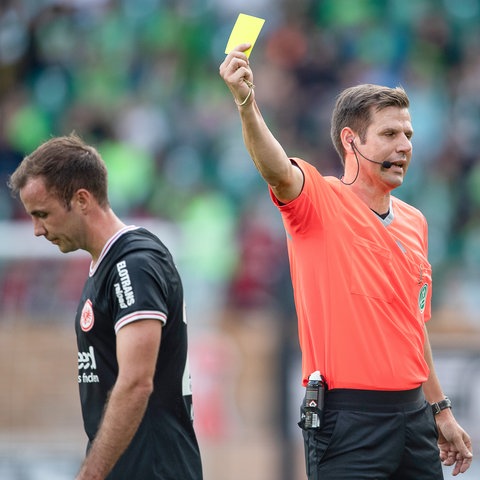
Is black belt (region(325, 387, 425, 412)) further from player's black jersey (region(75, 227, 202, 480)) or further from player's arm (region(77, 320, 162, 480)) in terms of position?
player's arm (region(77, 320, 162, 480))

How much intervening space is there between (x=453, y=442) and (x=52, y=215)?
2.05 m

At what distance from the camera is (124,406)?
4.25m

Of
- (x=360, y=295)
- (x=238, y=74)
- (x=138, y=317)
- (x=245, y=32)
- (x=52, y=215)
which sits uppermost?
(x=245, y=32)

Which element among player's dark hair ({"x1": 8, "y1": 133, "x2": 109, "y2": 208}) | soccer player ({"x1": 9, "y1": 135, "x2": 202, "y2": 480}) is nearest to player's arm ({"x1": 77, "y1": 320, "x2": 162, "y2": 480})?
soccer player ({"x1": 9, "y1": 135, "x2": 202, "y2": 480})

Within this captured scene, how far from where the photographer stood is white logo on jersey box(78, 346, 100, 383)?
4594 mm

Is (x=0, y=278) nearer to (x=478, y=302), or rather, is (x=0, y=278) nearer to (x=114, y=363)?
(x=478, y=302)

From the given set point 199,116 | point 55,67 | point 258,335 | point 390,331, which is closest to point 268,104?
point 199,116

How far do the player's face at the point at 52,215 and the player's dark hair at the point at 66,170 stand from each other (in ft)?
0.08

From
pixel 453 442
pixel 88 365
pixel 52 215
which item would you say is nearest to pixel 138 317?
pixel 88 365

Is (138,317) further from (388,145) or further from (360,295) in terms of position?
(388,145)

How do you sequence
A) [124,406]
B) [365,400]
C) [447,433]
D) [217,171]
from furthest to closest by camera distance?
[217,171], [447,433], [365,400], [124,406]

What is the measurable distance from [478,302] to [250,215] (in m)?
3.09

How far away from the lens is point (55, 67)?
15.1 meters

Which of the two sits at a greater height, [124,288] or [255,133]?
[255,133]
